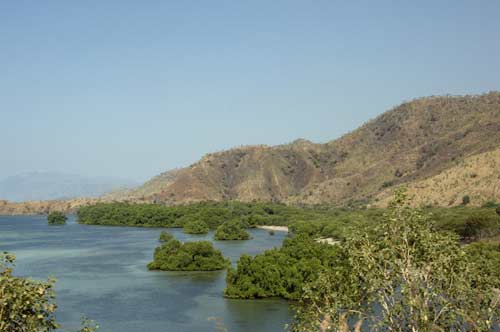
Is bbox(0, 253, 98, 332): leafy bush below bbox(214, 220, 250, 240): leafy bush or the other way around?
the other way around

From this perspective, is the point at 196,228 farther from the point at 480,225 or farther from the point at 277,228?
the point at 480,225

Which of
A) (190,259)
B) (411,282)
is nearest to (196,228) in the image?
(190,259)

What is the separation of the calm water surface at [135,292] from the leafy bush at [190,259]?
1.96 meters

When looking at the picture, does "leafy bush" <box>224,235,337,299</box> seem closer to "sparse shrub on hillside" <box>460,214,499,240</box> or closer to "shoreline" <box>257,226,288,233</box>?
"sparse shrub on hillside" <box>460,214,499,240</box>

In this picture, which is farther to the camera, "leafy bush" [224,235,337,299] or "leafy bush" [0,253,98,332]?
"leafy bush" [224,235,337,299]

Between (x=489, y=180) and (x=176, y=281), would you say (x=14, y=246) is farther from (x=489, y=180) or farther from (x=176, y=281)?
(x=489, y=180)

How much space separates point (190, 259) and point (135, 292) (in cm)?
1656

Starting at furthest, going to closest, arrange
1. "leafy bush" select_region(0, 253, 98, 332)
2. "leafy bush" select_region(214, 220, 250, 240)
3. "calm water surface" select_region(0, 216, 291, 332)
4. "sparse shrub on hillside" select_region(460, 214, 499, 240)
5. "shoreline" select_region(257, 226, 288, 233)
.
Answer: "shoreline" select_region(257, 226, 288, 233) < "leafy bush" select_region(214, 220, 250, 240) < "sparse shrub on hillside" select_region(460, 214, 499, 240) < "calm water surface" select_region(0, 216, 291, 332) < "leafy bush" select_region(0, 253, 98, 332)

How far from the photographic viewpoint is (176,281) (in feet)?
238

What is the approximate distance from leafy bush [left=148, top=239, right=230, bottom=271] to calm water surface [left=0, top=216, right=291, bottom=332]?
1956 mm

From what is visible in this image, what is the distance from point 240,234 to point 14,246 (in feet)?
143

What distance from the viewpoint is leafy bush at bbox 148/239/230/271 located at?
3177 inches

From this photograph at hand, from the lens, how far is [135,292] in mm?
65188

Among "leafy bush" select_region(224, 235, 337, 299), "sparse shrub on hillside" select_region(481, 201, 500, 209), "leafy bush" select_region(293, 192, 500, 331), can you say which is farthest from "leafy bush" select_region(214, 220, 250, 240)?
"leafy bush" select_region(293, 192, 500, 331)
